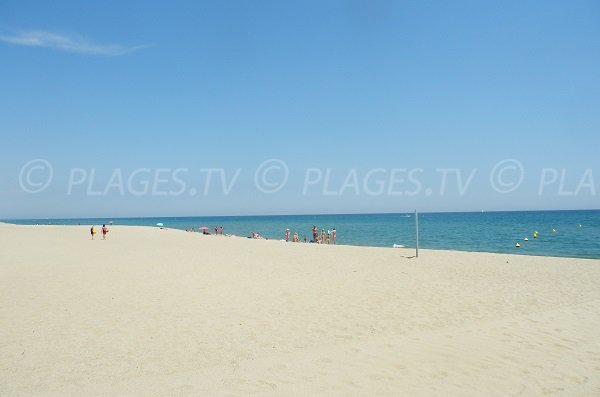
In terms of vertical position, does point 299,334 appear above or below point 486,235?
below

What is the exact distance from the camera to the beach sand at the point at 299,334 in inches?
217

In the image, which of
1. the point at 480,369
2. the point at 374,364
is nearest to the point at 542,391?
the point at 480,369

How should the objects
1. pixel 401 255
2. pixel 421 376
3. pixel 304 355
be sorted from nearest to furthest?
pixel 421 376, pixel 304 355, pixel 401 255

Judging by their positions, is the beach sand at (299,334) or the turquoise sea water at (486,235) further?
the turquoise sea water at (486,235)

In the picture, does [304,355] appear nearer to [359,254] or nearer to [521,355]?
[521,355]

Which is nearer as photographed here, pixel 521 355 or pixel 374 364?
pixel 374 364

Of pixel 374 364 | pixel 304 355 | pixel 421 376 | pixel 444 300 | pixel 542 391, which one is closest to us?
pixel 542 391

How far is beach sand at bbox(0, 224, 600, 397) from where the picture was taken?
5516mm

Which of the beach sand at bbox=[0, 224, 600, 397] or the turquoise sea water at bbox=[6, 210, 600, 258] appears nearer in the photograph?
the beach sand at bbox=[0, 224, 600, 397]

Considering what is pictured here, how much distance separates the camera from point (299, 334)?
7.60 meters

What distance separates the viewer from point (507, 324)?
8.35 meters

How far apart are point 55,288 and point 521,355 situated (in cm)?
1239

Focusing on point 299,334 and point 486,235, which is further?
point 486,235

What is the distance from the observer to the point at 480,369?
598 centimetres
